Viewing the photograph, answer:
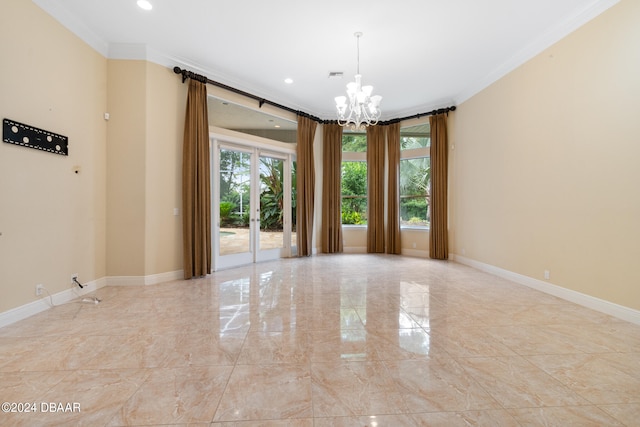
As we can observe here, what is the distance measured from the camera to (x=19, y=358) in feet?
7.09

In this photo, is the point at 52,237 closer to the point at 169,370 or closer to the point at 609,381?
the point at 169,370

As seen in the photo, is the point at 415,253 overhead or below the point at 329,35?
below

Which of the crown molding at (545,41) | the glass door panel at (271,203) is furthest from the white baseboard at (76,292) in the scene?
the crown molding at (545,41)

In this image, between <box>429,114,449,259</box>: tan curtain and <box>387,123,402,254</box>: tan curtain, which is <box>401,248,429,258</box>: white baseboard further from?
<box>429,114,449,259</box>: tan curtain

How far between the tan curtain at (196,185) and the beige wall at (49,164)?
1092 mm

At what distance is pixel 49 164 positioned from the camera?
3271mm

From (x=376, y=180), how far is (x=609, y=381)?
5698 millimetres

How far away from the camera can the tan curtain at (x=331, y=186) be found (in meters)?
7.12

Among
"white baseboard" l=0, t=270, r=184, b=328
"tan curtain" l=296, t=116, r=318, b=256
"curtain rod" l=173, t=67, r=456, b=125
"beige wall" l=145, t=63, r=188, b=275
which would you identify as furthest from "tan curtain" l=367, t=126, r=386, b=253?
"white baseboard" l=0, t=270, r=184, b=328

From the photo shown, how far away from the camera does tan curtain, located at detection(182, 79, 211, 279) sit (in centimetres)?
453

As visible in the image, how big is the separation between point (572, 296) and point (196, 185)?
5466 mm

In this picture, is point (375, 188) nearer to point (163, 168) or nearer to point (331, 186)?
point (331, 186)

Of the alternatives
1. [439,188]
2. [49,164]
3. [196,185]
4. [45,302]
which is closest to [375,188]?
[439,188]

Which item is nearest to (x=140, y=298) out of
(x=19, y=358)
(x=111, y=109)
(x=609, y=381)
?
(x=19, y=358)
